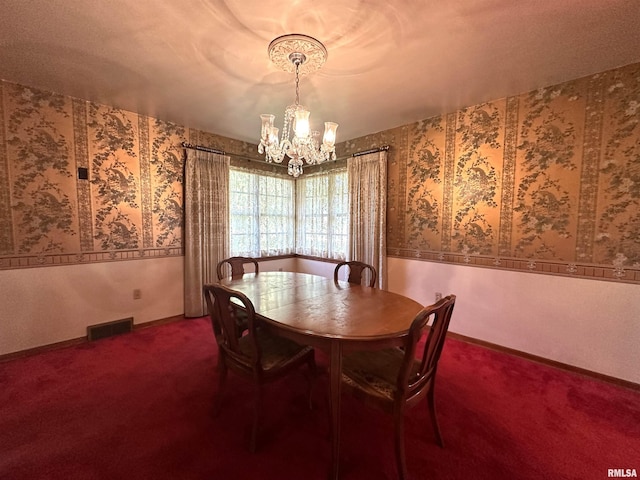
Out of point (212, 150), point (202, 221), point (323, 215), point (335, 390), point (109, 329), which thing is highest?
point (212, 150)

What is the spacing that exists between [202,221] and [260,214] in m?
0.96

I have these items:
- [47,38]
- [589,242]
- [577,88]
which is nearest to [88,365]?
[47,38]

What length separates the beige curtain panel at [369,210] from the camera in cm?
341

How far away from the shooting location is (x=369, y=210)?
11.6ft

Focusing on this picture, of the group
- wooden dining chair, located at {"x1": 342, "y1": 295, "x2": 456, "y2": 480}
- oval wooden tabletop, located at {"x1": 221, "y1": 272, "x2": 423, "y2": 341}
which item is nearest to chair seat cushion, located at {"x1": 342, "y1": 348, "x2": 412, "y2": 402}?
wooden dining chair, located at {"x1": 342, "y1": 295, "x2": 456, "y2": 480}

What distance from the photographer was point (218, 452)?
1.47 meters

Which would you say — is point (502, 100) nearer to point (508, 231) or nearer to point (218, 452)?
point (508, 231)

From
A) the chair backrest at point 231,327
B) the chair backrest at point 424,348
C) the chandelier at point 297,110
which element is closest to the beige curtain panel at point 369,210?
the chandelier at point 297,110

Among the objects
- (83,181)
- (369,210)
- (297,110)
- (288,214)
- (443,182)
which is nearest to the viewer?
(297,110)

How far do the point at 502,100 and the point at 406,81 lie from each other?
1.09 meters

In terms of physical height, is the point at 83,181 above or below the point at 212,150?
below

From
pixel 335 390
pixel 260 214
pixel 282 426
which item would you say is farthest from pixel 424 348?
pixel 260 214

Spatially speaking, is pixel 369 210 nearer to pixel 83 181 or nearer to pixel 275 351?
pixel 275 351

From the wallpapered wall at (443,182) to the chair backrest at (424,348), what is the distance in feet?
5.59
